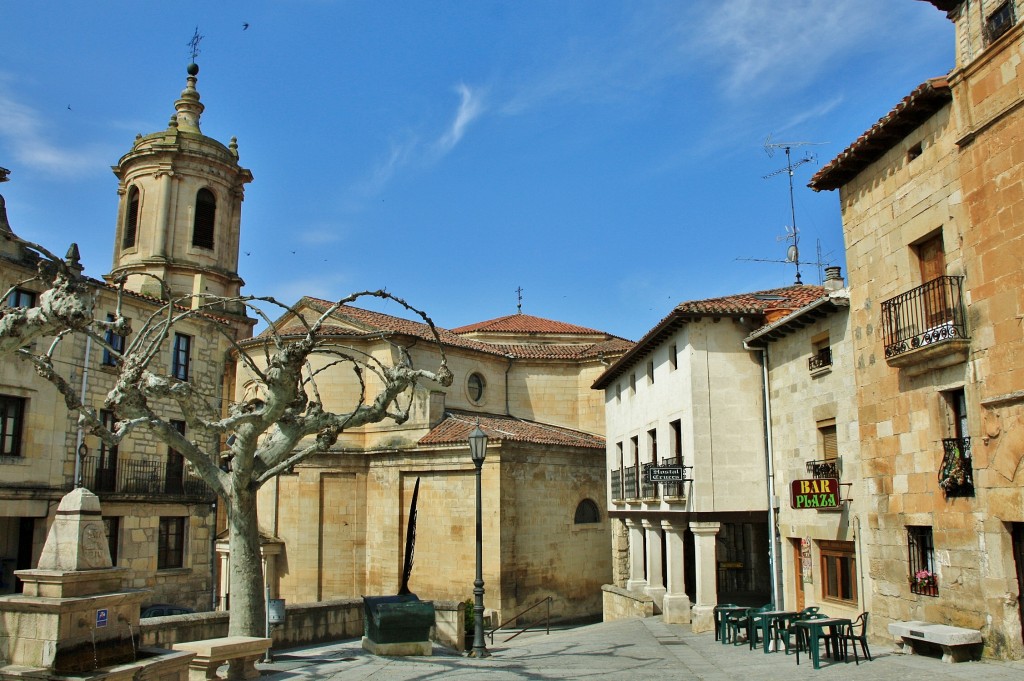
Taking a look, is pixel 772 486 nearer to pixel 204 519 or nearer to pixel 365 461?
pixel 365 461

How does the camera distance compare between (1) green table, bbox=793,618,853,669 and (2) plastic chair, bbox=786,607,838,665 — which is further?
(2) plastic chair, bbox=786,607,838,665

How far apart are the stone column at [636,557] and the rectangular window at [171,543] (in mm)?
14389

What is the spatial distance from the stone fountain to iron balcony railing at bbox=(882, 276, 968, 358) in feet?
35.3

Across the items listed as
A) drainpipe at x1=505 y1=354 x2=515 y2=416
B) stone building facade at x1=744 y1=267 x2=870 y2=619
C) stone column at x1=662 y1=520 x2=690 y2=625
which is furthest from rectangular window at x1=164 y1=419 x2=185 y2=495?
stone building facade at x1=744 y1=267 x2=870 y2=619

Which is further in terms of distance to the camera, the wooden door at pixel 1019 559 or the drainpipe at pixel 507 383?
the drainpipe at pixel 507 383

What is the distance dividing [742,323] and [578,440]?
13.0 m

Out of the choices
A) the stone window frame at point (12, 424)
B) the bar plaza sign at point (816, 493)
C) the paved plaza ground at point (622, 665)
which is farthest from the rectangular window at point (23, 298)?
the bar plaza sign at point (816, 493)

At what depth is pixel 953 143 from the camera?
1180cm

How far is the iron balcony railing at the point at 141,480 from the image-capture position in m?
24.6

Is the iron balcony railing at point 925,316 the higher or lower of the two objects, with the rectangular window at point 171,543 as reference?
higher

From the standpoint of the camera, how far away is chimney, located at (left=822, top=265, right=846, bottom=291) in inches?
651

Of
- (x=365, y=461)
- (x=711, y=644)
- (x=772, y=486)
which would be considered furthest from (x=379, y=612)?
(x=365, y=461)

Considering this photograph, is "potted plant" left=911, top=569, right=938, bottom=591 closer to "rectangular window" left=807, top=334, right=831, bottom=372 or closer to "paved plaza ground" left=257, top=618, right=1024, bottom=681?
"paved plaza ground" left=257, top=618, right=1024, bottom=681

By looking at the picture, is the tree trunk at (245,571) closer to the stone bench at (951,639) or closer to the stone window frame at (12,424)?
the stone bench at (951,639)
